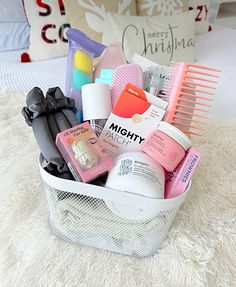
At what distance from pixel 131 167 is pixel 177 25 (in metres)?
0.85

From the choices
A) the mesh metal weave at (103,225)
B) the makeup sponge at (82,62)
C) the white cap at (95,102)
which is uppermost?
the makeup sponge at (82,62)

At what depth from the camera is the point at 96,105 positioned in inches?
19.3

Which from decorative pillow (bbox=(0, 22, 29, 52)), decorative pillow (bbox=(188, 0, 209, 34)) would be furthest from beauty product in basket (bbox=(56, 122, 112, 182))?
decorative pillow (bbox=(188, 0, 209, 34))

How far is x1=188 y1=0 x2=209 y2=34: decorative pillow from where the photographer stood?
139 centimetres

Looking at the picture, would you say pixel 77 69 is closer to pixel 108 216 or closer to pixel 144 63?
pixel 144 63

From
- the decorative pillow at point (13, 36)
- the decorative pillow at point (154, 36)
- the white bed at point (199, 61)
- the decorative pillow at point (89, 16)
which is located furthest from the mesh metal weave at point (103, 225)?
the decorative pillow at point (13, 36)

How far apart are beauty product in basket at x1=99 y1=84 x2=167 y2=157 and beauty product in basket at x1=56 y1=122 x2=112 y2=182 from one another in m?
0.04

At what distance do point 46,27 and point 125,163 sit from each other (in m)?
0.85

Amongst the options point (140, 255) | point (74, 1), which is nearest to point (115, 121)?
point (140, 255)

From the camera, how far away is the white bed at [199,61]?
933 mm

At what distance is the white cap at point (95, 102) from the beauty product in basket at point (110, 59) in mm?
95

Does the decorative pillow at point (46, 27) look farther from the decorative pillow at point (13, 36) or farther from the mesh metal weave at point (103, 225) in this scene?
the mesh metal weave at point (103, 225)

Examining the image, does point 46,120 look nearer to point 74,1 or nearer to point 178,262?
point 178,262

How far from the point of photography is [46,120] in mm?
482
